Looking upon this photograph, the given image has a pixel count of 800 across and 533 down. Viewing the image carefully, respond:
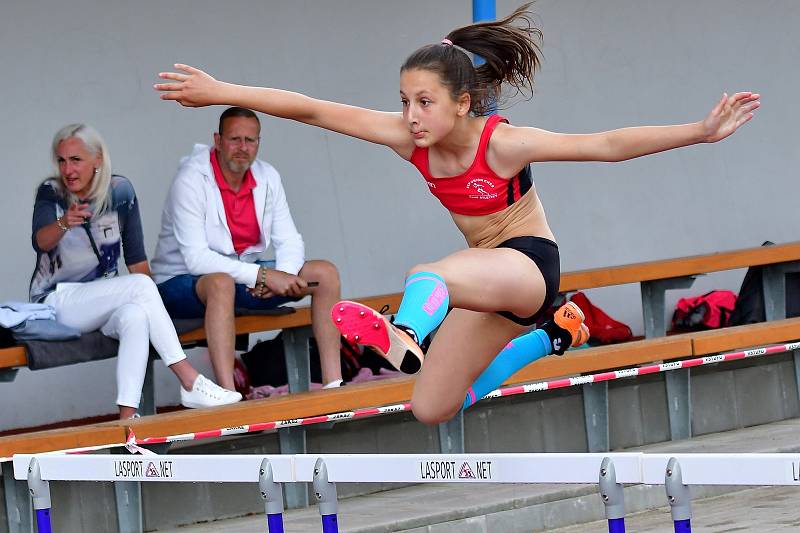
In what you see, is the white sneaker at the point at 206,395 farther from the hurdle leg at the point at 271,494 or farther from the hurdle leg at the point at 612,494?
the hurdle leg at the point at 612,494

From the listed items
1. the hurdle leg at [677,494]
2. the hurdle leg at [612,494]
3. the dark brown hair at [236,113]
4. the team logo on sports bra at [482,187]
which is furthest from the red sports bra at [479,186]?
the dark brown hair at [236,113]

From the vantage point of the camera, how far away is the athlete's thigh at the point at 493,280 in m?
4.43

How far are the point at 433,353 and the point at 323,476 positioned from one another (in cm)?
78

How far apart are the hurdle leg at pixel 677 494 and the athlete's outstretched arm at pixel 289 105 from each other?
5.45 feet

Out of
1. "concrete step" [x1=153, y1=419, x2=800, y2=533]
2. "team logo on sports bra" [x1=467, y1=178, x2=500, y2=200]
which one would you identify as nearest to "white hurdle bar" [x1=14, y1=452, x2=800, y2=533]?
"team logo on sports bra" [x1=467, y1=178, x2=500, y2=200]

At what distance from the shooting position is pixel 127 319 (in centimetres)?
681

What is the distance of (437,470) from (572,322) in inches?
50.4

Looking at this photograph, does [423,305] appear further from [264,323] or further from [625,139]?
[264,323]

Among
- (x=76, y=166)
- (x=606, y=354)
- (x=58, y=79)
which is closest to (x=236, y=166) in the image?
(x=76, y=166)

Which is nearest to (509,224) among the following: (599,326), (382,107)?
(382,107)

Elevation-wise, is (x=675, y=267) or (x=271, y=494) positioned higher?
(x=675, y=267)

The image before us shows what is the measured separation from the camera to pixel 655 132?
4.43m

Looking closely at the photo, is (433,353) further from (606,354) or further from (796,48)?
(796,48)

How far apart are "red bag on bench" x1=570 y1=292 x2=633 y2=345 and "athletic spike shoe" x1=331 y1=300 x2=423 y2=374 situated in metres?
5.70
